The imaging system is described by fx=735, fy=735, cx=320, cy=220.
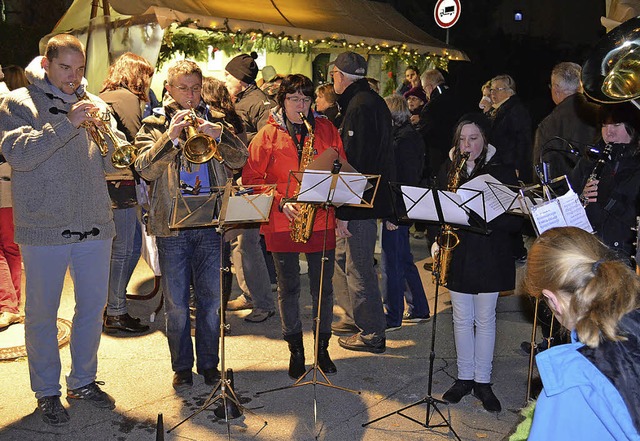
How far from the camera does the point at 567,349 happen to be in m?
2.22

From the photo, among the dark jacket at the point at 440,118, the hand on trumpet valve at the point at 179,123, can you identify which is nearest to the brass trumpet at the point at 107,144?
the hand on trumpet valve at the point at 179,123

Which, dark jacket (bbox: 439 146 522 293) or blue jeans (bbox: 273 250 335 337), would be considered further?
blue jeans (bbox: 273 250 335 337)

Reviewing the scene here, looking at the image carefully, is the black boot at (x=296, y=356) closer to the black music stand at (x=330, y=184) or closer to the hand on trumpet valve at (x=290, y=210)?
the black music stand at (x=330, y=184)

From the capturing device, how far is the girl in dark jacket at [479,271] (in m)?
4.67

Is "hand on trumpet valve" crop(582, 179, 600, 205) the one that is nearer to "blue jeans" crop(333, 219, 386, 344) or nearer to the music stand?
"blue jeans" crop(333, 219, 386, 344)

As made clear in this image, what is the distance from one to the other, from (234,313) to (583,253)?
15.5 feet

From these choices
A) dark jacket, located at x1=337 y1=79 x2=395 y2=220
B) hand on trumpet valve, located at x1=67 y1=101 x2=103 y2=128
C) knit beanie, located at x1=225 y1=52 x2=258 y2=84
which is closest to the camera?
hand on trumpet valve, located at x1=67 y1=101 x2=103 y2=128

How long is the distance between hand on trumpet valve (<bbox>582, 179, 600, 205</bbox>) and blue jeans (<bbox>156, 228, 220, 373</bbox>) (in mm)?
2357

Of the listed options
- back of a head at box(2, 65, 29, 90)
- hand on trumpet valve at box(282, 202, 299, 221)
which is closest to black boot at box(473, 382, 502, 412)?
hand on trumpet valve at box(282, 202, 299, 221)

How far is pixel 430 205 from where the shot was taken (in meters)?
4.29

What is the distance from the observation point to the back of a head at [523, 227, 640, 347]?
2252 millimetres

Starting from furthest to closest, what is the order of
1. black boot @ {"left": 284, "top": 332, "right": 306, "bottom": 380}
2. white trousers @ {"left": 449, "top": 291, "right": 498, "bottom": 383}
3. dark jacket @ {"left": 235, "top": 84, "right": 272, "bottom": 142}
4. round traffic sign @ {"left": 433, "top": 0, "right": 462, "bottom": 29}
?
round traffic sign @ {"left": 433, "top": 0, "right": 462, "bottom": 29} → dark jacket @ {"left": 235, "top": 84, "right": 272, "bottom": 142} → black boot @ {"left": 284, "top": 332, "right": 306, "bottom": 380} → white trousers @ {"left": 449, "top": 291, "right": 498, "bottom": 383}

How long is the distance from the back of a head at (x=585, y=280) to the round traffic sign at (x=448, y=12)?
12.0m

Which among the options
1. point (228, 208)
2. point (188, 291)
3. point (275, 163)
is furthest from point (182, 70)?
point (188, 291)
